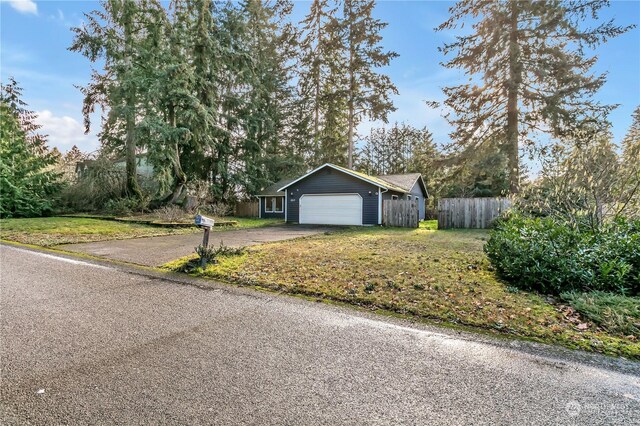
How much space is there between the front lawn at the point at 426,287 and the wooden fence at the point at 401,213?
30.2 feet

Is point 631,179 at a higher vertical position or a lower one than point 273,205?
higher

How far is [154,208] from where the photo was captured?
18.8 metres

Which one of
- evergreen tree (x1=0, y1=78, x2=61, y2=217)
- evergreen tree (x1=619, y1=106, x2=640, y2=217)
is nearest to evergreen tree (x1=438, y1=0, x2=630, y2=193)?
evergreen tree (x1=619, y1=106, x2=640, y2=217)

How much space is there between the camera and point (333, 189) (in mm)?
18672

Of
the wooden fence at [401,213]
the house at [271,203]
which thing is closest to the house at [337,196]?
the wooden fence at [401,213]

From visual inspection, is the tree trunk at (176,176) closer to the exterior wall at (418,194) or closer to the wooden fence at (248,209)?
the wooden fence at (248,209)

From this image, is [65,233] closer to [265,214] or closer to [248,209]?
[265,214]

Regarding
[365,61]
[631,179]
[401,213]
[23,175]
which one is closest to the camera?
[631,179]

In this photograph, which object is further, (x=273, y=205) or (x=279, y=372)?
(x=273, y=205)

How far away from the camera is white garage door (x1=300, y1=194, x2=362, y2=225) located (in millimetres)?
17984

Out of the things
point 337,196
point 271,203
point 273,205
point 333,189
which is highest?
point 333,189

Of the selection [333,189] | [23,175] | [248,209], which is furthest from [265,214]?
[23,175]

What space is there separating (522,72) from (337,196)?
11.3 meters

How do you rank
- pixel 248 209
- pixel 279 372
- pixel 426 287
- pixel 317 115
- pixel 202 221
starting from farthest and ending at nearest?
pixel 317 115
pixel 248 209
pixel 202 221
pixel 426 287
pixel 279 372
